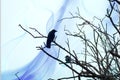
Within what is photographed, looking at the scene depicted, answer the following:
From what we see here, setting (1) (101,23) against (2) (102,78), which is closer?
(2) (102,78)

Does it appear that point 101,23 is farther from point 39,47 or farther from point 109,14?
point 109,14

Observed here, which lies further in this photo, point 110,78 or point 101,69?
point 101,69

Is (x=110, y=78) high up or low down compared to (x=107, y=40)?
down

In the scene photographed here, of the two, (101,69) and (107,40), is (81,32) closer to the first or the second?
(107,40)

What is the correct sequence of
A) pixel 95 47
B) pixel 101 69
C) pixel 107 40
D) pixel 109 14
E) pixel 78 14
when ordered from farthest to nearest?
pixel 78 14 → pixel 107 40 → pixel 95 47 → pixel 101 69 → pixel 109 14

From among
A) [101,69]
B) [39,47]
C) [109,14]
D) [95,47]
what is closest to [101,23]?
[95,47]

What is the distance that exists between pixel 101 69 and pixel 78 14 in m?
2.85

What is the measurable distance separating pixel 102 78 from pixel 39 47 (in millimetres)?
1630

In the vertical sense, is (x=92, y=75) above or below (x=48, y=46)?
below

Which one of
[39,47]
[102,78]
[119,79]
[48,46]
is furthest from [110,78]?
[48,46]

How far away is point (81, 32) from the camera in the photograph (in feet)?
24.0

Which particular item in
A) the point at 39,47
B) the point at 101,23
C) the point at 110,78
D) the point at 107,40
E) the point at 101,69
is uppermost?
the point at 101,23

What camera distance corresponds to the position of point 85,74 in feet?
11.9

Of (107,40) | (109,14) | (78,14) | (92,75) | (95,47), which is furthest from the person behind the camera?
(78,14)
